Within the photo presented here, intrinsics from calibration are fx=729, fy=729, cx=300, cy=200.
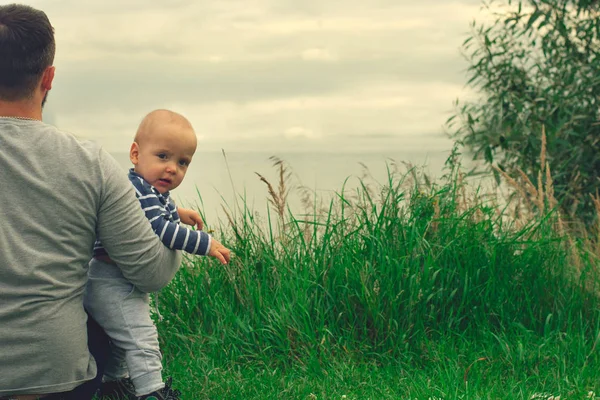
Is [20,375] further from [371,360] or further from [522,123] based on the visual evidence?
[522,123]

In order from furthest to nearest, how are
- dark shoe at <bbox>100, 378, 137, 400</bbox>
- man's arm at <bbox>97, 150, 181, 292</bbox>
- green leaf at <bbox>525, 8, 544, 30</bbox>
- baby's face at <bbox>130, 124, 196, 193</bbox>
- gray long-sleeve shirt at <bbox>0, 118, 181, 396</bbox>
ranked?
green leaf at <bbox>525, 8, 544, 30</bbox> → dark shoe at <bbox>100, 378, 137, 400</bbox> → baby's face at <bbox>130, 124, 196, 193</bbox> → man's arm at <bbox>97, 150, 181, 292</bbox> → gray long-sleeve shirt at <bbox>0, 118, 181, 396</bbox>

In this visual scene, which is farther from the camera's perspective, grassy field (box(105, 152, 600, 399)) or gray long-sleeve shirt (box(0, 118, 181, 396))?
grassy field (box(105, 152, 600, 399))

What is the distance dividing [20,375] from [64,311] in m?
0.25

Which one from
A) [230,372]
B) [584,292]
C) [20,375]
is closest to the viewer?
[20,375]

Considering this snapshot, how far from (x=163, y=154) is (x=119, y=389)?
1076 millimetres

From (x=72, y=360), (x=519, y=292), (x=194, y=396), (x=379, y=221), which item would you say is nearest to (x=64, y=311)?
(x=72, y=360)

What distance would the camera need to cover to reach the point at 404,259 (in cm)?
387

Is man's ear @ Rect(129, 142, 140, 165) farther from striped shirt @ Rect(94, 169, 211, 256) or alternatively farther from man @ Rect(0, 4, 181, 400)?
man @ Rect(0, 4, 181, 400)

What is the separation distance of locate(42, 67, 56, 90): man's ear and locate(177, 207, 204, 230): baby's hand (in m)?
0.87

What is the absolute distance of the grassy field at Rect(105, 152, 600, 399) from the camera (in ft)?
11.5

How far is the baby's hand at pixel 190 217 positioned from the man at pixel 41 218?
0.61 meters

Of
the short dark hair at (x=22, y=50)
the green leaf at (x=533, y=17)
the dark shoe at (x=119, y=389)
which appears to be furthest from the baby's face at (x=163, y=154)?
the green leaf at (x=533, y=17)

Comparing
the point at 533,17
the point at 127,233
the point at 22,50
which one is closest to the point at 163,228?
the point at 127,233

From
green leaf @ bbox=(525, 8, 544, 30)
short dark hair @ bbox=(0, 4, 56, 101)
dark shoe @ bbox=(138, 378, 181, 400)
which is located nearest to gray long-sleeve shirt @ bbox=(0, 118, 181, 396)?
short dark hair @ bbox=(0, 4, 56, 101)
